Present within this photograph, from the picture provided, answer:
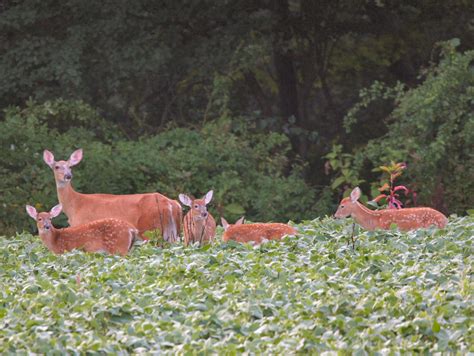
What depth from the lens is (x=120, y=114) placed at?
20.5m

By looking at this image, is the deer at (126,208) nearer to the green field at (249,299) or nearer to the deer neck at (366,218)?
the green field at (249,299)

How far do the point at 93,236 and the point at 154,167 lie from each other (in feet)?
24.4

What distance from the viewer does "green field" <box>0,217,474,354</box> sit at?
22.3 feet

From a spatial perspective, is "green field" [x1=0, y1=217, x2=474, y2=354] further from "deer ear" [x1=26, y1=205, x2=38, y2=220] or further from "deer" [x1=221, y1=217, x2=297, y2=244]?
"deer ear" [x1=26, y1=205, x2=38, y2=220]

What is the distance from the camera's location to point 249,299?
7.63 meters

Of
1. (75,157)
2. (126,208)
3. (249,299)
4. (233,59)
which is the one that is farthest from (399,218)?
→ (233,59)

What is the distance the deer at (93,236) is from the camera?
10.0m

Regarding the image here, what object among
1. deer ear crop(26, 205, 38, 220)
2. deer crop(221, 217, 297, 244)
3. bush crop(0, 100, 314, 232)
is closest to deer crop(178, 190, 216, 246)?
deer crop(221, 217, 297, 244)

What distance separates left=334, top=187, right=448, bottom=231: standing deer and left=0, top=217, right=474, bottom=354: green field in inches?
26.4

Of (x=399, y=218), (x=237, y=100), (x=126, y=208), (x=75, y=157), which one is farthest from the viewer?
(x=237, y=100)

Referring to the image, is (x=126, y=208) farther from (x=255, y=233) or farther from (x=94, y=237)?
(x=255, y=233)

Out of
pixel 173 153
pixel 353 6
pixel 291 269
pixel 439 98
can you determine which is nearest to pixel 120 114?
pixel 173 153

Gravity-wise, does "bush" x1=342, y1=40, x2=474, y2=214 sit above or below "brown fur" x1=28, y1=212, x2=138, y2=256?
below

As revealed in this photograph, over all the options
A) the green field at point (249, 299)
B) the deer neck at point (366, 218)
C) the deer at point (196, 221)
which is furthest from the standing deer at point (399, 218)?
the deer at point (196, 221)
